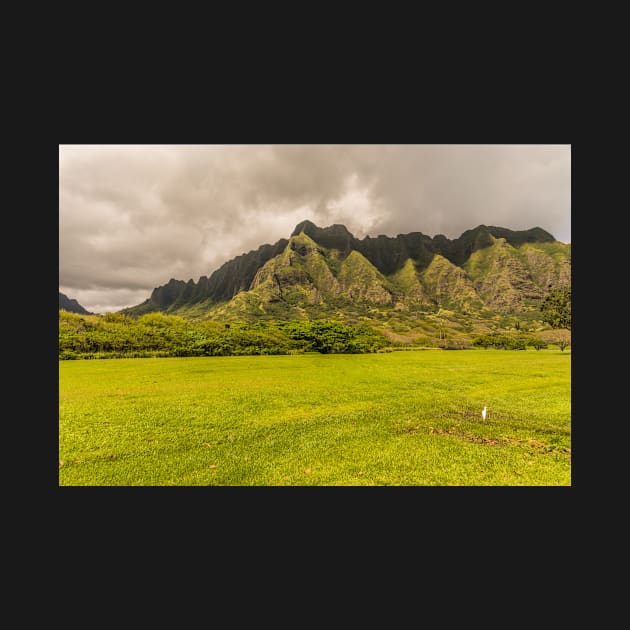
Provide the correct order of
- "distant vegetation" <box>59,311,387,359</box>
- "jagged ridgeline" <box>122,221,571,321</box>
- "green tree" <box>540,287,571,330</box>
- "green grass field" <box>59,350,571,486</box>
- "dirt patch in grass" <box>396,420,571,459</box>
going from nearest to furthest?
1. "green grass field" <box>59,350,571,486</box>
2. "dirt patch in grass" <box>396,420,571,459</box>
3. "distant vegetation" <box>59,311,387,359</box>
4. "green tree" <box>540,287,571,330</box>
5. "jagged ridgeline" <box>122,221,571,321</box>

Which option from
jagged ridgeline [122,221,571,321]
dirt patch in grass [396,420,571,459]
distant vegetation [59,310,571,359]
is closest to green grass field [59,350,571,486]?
dirt patch in grass [396,420,571,459]

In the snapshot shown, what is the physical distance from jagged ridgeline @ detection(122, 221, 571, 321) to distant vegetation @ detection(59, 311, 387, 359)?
105ft

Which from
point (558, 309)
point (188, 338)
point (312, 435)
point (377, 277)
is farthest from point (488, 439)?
point (377, 277)

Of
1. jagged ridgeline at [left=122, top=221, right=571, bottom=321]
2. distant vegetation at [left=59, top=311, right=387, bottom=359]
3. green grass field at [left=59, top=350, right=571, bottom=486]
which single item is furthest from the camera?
jagged ridgeline at [left=122, top=221, right=571, bottom=321]

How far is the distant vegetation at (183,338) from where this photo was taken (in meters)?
22.1

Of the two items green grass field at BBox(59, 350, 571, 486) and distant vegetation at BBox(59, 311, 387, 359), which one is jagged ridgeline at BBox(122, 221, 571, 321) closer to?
distant vegetation at BBox(59, 311, 387, 359)

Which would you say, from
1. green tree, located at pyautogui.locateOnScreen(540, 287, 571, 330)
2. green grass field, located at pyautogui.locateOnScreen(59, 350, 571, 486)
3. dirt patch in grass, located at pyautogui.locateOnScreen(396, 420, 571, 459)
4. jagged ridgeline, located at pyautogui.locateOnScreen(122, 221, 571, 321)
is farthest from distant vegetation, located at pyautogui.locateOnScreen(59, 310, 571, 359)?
jagged ridgeline, located at pyautogui.locateOnScreen(122, 221, 571, 321)

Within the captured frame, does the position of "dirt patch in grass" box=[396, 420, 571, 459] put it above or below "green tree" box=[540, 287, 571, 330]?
below

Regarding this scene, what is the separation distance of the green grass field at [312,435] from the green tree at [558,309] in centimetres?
2422

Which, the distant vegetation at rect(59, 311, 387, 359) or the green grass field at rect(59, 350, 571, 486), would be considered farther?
the distant vegetation at rect(59, 311, 387, 359)

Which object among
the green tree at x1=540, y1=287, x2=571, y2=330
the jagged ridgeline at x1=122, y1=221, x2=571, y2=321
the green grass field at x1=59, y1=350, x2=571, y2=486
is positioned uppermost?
the jagged ridgeline at x1=122, y1=221, x2=571, y2=321

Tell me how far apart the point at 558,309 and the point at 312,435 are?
124 ft

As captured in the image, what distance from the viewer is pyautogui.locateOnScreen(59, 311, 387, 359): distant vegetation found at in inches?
869

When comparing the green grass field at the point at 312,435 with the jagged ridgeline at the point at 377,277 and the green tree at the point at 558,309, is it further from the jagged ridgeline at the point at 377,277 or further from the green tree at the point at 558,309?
the jagged ridgeline at the point at 377,277
